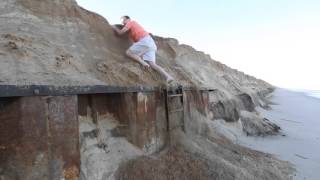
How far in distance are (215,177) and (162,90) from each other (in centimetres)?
232

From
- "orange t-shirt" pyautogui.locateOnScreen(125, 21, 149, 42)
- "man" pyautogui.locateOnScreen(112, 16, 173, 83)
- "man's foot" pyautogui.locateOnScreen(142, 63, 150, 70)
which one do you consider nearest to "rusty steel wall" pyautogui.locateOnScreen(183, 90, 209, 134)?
"man" pyautogui.locateOnScreen(112, 16, 173, 83)

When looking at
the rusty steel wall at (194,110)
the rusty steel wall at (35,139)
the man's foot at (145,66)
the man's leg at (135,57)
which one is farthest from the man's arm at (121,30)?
the rusty steel wall at (35,139)

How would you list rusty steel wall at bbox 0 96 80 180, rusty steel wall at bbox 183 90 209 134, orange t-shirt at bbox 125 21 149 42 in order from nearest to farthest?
rusty steel wall at bbox 0 96 80 180 → orange t-shirt at bbox 125 21 149 42 → rusty steel wall at bbox 183 90 209 134

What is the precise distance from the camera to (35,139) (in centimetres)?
429

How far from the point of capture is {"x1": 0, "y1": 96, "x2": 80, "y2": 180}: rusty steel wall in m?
4.18

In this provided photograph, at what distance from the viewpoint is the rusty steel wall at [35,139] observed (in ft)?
13.7

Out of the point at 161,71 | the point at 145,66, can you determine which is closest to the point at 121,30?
the point at 145,66

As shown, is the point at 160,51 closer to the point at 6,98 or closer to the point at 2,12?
the point at 2,12

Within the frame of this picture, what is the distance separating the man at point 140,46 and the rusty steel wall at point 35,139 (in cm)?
411

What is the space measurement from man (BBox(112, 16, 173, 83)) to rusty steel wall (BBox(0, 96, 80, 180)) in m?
4.11

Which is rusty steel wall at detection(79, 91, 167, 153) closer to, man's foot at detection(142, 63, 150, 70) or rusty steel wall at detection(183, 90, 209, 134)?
man's foot at detection(142, 63, 150, 70)

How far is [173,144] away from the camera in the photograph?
7.86 m

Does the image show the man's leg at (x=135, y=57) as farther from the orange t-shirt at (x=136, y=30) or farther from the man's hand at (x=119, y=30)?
the man's hand at (x=119, y=30)

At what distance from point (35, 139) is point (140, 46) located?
192 inches
